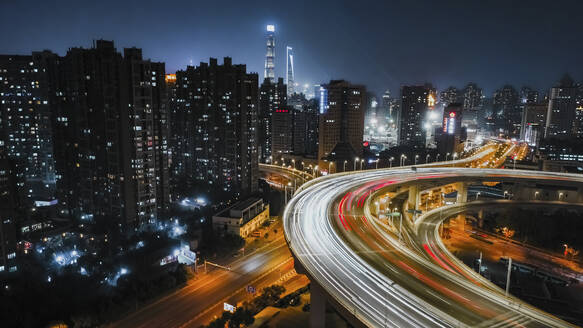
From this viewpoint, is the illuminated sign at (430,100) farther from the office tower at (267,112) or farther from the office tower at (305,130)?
the office tower at (267,112)

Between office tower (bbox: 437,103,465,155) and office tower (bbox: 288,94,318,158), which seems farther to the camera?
office tower (bbox: 288,94,318,158)

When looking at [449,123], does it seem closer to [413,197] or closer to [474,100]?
[413,197]

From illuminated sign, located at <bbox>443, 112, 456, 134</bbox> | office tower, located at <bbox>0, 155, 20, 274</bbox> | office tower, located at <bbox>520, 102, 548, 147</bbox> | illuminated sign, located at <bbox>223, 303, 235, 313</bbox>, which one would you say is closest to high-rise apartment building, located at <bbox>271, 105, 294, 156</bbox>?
illuminated sign, located at <bbox>443, 112, 456, 134</bbox>

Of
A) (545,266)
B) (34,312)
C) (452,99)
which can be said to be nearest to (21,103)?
(34,312)

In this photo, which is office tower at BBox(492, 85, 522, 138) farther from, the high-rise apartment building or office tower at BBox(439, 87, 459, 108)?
the high-rise apartment building

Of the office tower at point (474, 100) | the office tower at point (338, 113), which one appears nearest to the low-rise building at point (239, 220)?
the office tower at point (338, 113)

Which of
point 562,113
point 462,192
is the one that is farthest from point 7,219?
point 562,113
